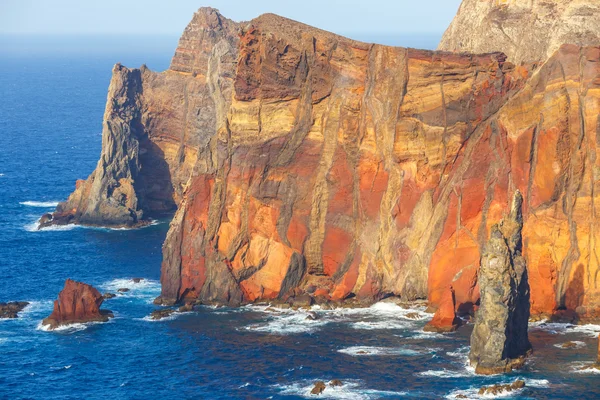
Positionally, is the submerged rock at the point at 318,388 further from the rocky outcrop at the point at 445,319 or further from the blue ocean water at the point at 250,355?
the rocky outcrop at the point at 445,319

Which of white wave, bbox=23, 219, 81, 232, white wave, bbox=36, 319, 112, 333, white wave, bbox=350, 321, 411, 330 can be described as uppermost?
white wave, bbox=23, 219, 81, 232

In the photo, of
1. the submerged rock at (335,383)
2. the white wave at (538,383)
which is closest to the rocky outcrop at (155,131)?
the submerged rock at (335,383)

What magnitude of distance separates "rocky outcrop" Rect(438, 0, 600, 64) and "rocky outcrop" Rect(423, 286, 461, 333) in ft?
139

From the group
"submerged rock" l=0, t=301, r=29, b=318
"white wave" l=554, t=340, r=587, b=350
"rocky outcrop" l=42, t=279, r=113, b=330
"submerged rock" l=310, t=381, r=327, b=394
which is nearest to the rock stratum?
"white wave" l=554, t=340, r=587, b=350

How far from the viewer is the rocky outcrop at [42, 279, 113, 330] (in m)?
119

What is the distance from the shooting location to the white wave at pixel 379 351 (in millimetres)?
105312

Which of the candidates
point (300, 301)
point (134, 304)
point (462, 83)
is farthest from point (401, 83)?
point (134, 304)

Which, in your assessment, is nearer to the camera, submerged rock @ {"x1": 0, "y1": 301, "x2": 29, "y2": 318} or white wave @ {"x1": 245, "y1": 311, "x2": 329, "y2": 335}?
white wave @ {"x1": 245, "y1": 311, "x2": 329, "y2": 335}

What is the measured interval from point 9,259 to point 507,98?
67.5 m

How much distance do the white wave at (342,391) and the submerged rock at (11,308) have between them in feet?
124

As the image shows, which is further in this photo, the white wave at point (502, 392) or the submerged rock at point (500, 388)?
the submerged rock at point (500, 388)

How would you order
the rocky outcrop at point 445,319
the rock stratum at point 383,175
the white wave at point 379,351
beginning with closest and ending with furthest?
the white wave at point 379,351 → the rocky outcrop at point 445,319 → the rock stratum at point 383,175

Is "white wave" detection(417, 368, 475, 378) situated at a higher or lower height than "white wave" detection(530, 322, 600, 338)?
lower

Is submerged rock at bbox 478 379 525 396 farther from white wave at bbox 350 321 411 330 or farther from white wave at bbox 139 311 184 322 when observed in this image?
white wave at bbox 139 311 184 322
